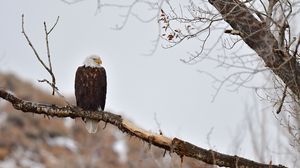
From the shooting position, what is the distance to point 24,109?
5777mm

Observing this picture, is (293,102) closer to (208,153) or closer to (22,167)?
(208,153)

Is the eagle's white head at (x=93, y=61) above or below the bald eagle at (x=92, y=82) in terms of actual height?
above

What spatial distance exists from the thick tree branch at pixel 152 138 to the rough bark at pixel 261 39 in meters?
0.76

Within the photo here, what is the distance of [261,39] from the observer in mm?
5496

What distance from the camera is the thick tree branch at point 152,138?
5.57 m

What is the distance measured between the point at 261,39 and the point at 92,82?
89.6 inches

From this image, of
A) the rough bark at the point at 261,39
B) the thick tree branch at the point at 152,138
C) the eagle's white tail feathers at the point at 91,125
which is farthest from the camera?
the eagle's white tail feathers at the point at 91,125

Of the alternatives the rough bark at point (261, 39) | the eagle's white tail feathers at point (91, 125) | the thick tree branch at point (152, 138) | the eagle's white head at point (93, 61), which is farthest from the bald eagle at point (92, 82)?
the rough bark at point (261, 39)

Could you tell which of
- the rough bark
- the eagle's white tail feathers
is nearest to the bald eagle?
the eagle's white tail feathers

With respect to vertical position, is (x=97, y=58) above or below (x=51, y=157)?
above

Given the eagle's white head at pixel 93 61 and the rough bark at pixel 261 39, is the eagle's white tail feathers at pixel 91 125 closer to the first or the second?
the eagle's white head at pixel 93 61

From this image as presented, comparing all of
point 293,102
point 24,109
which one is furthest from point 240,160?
point 24,109

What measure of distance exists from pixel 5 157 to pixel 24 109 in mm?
16429

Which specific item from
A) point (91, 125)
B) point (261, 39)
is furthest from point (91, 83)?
point (261, 39)
